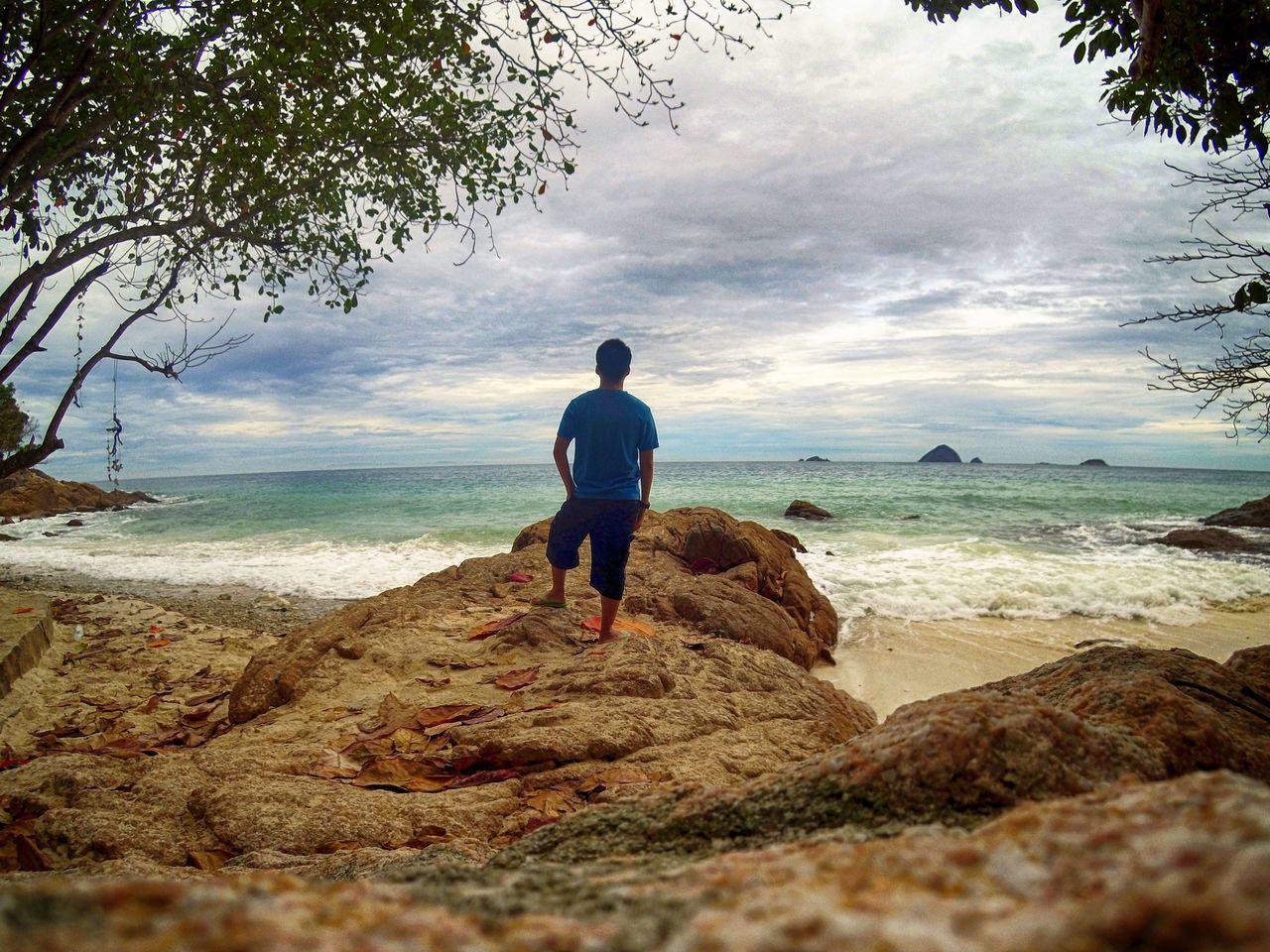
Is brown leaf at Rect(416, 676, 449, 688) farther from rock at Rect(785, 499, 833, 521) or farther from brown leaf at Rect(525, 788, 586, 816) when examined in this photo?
rock at Rect(785, 499, 833, 521)

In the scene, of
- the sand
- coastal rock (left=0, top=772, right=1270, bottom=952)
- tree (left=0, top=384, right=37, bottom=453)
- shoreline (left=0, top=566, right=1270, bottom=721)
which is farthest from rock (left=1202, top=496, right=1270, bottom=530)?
tree (left=0, top=384, right=37, bottom=453)

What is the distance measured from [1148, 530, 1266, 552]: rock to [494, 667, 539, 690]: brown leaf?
771 inches

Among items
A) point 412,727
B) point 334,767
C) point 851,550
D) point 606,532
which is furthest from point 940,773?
point 851,550

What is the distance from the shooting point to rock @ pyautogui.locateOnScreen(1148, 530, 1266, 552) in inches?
666

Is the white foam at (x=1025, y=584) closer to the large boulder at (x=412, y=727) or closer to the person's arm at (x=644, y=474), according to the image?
the large boulder at (x=412, y=727)

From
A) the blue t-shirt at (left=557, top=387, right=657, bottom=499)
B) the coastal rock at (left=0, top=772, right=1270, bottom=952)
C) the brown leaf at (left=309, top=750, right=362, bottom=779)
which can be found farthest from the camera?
the blue t-shirt at (left=557, top=387, right=657, bottom=499)

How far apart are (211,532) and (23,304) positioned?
778 inches

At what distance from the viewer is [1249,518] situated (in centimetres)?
2336

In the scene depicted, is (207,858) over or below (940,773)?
below

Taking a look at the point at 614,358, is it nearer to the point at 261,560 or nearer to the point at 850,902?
the point at 850,902

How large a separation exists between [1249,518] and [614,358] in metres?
28.2

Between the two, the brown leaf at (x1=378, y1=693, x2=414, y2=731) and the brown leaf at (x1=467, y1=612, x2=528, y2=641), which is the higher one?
the brown leaf at (x1=467, y1=612, x2=528, y2=641)

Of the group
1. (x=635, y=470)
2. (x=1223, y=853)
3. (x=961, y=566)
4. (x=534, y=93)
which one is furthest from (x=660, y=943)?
(x=961, y=566)

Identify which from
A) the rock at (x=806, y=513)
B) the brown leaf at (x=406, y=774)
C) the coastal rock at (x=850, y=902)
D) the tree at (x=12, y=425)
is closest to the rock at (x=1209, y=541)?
the rock at (x=806, y=513)
